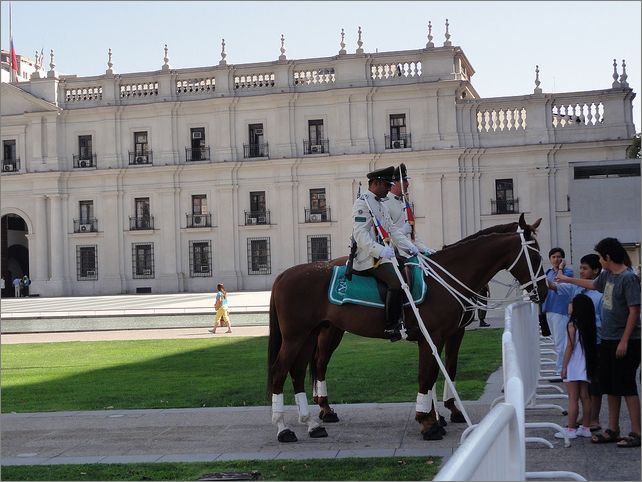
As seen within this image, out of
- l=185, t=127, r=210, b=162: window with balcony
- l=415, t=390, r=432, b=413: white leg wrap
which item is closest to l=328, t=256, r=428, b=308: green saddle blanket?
l=415, t=390, r=432, b=413: white leg wrap

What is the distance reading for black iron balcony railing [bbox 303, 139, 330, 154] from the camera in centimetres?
4891

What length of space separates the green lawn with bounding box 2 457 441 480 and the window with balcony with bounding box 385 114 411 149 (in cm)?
4127

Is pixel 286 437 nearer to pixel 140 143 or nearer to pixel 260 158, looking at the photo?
pixel 260 158

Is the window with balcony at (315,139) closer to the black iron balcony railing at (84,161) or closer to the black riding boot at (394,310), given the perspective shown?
the black iron balcony railing at (84,161)

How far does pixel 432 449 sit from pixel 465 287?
1583mm

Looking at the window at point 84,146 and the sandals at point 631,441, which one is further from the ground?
the window at point 84,146

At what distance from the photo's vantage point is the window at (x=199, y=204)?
167 feet

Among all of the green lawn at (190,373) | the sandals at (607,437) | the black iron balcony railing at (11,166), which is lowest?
the green lawn at (190,373)

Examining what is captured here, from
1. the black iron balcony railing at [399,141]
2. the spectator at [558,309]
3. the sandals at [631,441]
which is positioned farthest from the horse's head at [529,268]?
the black iron balcony railing at [399,141]

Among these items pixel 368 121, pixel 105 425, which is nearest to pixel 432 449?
pixel 105 425

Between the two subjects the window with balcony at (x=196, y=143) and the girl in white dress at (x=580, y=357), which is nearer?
the girl in white dress at (x=580, y=357)

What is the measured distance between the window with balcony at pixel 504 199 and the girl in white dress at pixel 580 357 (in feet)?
129

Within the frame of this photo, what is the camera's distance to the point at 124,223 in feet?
168

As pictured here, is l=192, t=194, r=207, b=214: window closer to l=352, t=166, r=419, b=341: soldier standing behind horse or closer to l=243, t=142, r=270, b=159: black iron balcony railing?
l=243, t=142, r=270, b=159: black iron balcony railing
